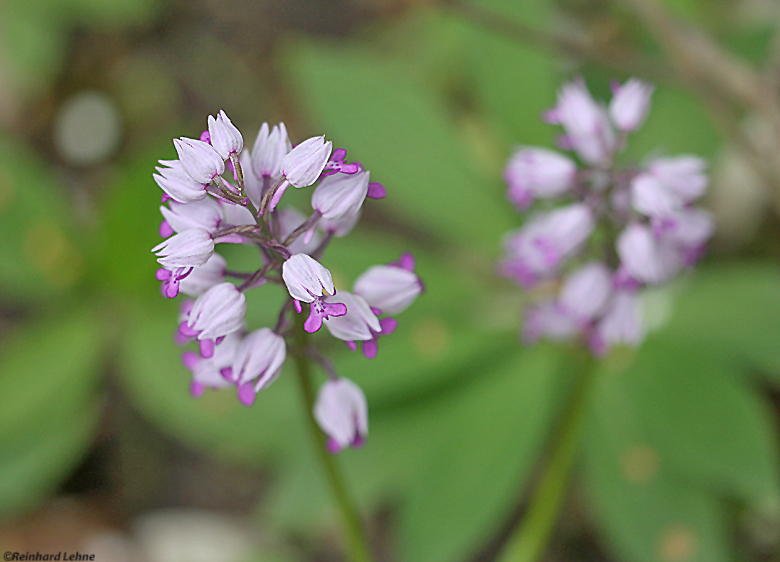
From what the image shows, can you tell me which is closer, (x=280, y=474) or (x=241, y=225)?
(x=241, y=225)

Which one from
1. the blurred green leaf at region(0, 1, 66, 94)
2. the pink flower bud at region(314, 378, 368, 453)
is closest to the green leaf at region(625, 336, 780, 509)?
the pink flower bud at region(314, 378, 368, 453)

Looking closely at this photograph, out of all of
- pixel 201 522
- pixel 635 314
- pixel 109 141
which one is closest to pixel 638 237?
pixel 635 314

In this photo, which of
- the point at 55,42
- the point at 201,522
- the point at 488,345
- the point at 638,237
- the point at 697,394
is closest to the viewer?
the point at 638,237

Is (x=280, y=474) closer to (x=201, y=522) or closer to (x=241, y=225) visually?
(x=201, y=522)

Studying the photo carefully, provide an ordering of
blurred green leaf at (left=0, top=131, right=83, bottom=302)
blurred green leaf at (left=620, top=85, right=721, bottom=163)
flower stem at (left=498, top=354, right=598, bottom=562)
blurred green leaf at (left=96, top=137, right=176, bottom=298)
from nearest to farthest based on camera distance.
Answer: flower stem at (left=498, top=354, right=598, bottom=562)
blurred green leaf at (left=620, top=85, right=721, bottom=163)
blurred green leaf at (left=96, top=137, right=176, bottom=298)
blurred green leaf at (left=0, top=131, right=83, bottom=302)

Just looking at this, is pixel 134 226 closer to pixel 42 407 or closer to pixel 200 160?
pixel 42 407

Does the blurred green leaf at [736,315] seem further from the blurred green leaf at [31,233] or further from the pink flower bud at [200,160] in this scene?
the blurred green leaf at [31,233]

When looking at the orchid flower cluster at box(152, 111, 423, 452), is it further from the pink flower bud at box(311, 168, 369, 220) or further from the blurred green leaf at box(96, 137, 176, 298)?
the blurred green leaf at box(96, 137, 176, 298)
